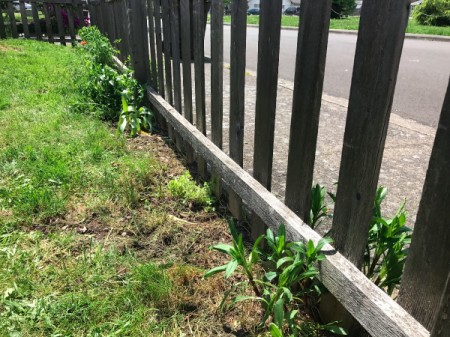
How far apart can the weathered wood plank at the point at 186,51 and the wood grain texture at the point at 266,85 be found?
1.18 m

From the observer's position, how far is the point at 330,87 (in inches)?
254

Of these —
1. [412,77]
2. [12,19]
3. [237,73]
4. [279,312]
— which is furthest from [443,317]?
[12,19]

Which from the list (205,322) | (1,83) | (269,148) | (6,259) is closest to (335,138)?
(269,148)

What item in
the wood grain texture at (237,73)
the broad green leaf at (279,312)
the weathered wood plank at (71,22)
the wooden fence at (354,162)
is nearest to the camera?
the wooden fence at (354,162)

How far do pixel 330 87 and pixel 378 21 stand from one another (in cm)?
544

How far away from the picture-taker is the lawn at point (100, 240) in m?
1.79

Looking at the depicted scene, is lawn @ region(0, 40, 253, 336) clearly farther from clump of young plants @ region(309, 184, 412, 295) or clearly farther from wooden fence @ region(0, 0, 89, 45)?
wooden fence @ region(0, 0, 89, 45)

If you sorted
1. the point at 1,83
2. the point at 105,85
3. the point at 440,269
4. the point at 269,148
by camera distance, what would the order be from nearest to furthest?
the point at 440,269 → the point at 269,148 → the point at 105,85 → the point at 1,83

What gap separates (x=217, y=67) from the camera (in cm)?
255

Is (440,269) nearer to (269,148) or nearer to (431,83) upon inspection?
(269,148)

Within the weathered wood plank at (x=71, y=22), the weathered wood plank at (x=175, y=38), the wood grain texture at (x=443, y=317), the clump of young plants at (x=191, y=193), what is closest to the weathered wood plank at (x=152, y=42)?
the weathered wood plank at (x=175, y=38)

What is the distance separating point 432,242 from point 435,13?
25.4 metres

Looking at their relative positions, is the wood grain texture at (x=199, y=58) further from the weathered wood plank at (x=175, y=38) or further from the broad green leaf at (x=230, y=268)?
the broad green leaf at (x=230, y=268)

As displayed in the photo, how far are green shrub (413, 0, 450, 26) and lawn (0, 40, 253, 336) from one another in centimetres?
2312
